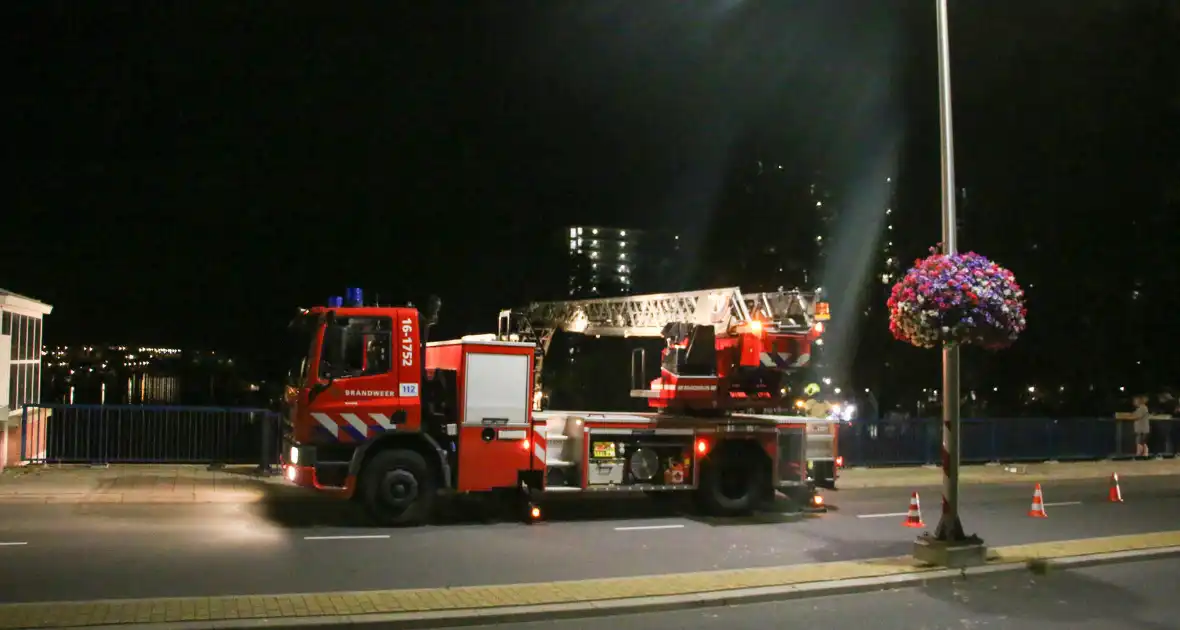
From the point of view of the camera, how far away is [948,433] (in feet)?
35.1

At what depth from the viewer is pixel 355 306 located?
1301 cm

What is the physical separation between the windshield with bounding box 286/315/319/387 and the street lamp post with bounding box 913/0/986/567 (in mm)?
7740

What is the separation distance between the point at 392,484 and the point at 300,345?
2207 millimetres

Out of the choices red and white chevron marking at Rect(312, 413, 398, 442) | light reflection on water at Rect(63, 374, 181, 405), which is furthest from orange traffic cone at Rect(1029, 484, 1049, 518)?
light reflection on water at Rect(63, 374, 181, 405)

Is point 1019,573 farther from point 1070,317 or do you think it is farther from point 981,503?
point 1070,317

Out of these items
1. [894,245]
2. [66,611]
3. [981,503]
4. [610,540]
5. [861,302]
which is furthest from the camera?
[861,302]

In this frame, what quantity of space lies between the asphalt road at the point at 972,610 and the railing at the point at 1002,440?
40.7ft

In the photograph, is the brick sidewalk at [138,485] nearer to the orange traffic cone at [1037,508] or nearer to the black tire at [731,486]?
the black tire at [731,486]

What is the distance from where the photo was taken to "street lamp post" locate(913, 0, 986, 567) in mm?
10391

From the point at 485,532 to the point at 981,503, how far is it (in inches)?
370

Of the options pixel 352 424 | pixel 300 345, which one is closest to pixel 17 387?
pixel 300 345

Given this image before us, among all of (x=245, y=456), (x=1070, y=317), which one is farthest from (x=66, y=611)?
(x=1070, y=317)

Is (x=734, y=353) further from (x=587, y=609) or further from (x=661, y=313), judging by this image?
(x=587, y=609)

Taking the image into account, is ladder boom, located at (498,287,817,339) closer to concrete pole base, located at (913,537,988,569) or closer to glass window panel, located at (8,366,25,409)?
concrete pole base, located at (913,537,988,569)
